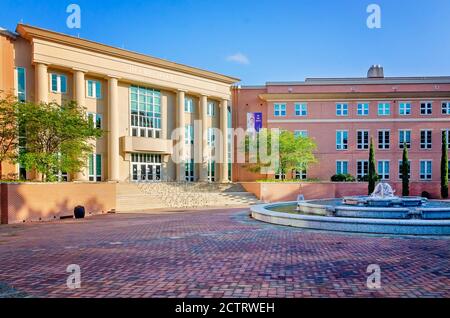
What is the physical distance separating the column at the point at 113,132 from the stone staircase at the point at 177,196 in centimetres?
371

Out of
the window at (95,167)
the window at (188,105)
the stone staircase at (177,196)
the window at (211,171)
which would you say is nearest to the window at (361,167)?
the stone staircase at (177,196)

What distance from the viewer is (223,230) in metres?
13.4

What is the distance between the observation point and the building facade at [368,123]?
41.7m

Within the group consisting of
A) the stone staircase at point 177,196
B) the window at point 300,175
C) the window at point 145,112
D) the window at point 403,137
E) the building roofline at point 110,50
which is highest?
the building roofline at point 110,50

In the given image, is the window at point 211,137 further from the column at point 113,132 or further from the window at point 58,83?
the window at point 58,83

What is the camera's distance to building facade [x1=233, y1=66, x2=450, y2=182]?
41.7 metres

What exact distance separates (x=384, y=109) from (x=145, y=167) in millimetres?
30088

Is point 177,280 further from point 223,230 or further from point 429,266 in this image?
point 223,230

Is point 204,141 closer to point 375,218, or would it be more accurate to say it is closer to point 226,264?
point 375,218

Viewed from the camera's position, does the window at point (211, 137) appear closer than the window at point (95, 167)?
No

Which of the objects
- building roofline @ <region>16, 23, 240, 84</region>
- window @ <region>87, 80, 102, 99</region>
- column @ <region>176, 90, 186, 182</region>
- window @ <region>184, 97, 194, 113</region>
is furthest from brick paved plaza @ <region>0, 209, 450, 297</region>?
window @ <region>184, 97, 194, 113</region>
